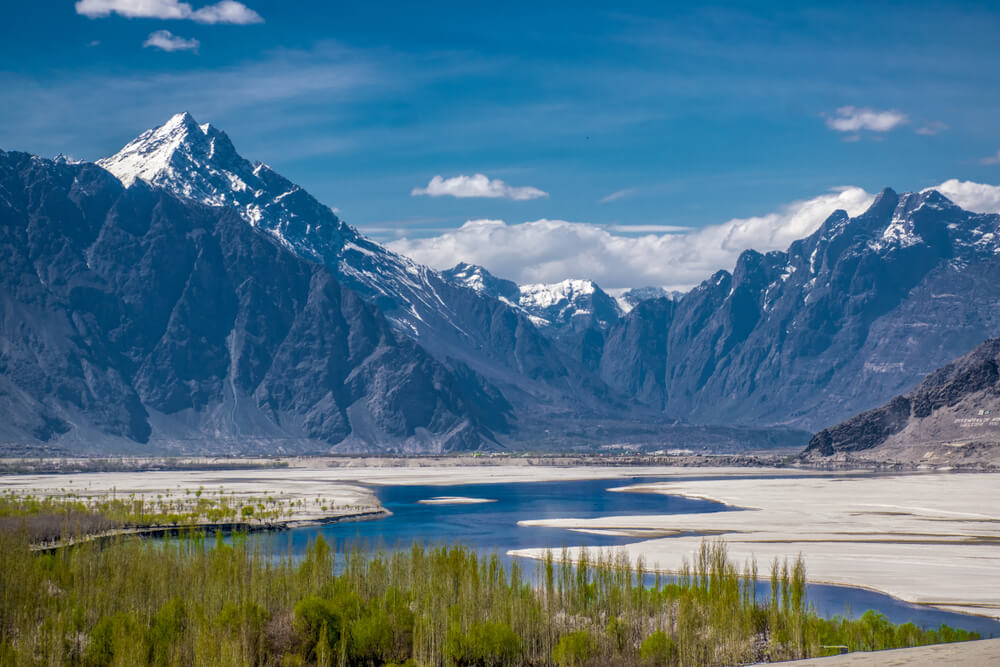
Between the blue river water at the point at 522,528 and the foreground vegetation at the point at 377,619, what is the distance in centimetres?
303

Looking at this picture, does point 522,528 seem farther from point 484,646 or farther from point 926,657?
point 926,657

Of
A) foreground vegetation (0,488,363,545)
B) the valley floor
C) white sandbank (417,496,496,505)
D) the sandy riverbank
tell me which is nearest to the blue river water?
white sandbank (417,496,496,505)

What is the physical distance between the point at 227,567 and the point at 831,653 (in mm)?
28877

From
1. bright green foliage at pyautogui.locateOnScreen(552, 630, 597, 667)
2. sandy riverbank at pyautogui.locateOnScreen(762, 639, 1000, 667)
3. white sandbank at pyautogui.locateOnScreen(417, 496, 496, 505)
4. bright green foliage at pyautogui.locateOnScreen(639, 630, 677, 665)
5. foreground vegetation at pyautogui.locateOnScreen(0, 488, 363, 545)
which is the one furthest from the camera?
white sandbank at pyautogui.locateOnScreen(417, 496, 496, 505)

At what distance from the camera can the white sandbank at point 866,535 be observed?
72.9m

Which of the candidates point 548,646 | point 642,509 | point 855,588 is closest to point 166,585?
point 548,646

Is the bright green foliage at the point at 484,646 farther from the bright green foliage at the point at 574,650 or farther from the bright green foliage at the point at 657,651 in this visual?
the bright green foliage at the point at 657,651

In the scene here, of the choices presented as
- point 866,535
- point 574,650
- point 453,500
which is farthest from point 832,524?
point 574,650

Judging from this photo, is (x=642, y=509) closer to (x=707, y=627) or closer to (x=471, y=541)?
(x=471, y=541)

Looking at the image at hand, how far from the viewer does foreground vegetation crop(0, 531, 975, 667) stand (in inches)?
1905

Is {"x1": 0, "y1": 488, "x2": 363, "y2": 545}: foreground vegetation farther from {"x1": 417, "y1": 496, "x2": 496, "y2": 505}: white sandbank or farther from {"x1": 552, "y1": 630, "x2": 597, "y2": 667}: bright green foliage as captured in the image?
{"x1": 552, "y1": 630, "x2": 597, "y2": 667}: bright green foliage

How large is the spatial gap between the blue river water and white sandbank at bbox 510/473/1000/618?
275 centimetres

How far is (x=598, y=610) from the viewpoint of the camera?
55.1 m

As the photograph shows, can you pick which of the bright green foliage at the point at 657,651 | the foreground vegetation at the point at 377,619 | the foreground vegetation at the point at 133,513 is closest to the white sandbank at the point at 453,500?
the foreground vegetation at the point at 133,513
